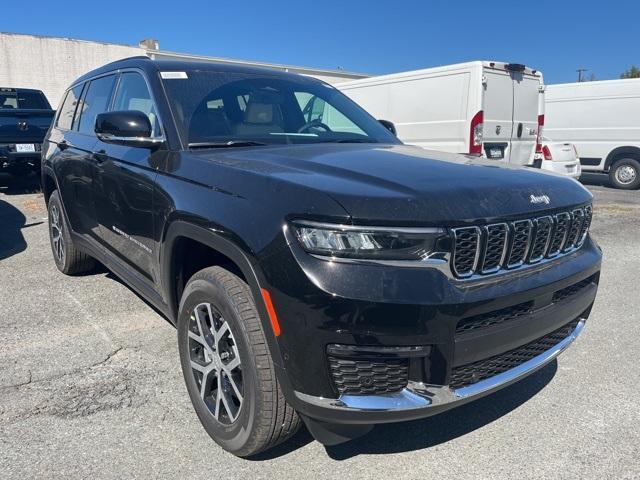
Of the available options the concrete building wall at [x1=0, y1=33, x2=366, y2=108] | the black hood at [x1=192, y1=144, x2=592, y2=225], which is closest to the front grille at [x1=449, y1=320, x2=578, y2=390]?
the black hood at [x1=192, y1=144, x2=592, y2=225]

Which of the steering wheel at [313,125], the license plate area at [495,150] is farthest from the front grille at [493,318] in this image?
the license plate area at [495,150]

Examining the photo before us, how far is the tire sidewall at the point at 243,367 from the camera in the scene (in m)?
2.18

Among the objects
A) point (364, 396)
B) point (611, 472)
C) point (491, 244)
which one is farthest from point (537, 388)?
point (364, 396)

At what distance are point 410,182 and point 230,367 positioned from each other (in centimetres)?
113

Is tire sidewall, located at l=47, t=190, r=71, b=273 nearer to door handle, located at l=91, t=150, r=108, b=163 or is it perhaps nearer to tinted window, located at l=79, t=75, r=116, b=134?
tinted window, located at l=79, t=75, r=116, b=134

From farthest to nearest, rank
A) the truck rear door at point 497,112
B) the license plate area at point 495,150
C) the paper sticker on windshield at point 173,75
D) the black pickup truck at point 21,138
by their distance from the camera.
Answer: the license plate area at point 495,150 → the truck rear door at point 497,112 → the black pickup truck at point 21,138 → the paper sticker on windshield at point 173,75

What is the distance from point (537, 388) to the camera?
10.2 ft

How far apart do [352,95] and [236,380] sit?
37.0 feet

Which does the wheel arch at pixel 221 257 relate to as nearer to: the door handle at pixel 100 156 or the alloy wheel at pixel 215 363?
the alloy wheel at pixel 215 363

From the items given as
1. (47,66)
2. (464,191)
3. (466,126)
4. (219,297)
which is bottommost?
(219,297)

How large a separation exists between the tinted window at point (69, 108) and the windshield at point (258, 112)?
2.01m

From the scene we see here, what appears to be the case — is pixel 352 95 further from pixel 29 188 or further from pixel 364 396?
pixel 364 396

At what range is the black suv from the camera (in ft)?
6.32

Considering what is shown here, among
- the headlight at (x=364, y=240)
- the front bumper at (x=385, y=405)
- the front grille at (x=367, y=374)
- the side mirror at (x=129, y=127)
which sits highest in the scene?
the side mirror at (x=129, y=127)
